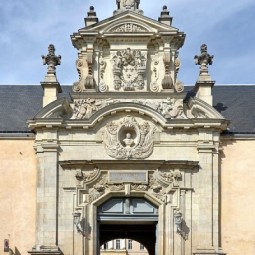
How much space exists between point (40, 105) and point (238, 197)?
22.3ft

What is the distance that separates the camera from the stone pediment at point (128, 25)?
2345 centimetres

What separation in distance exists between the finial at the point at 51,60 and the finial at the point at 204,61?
3.98m

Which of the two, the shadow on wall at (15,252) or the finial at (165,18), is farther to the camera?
the finial at (165,18)

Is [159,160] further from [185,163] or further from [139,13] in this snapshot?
[139,13]

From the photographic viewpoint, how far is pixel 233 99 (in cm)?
2583

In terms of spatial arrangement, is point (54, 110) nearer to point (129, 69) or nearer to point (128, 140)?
point (128, 140)

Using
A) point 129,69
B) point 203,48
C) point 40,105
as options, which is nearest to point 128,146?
point 129,69

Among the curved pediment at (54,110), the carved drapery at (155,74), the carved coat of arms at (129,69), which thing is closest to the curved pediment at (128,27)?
the carved coat of arms at (129,69)

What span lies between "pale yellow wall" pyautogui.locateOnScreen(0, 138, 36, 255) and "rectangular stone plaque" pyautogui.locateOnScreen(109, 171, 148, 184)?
90.2 inches

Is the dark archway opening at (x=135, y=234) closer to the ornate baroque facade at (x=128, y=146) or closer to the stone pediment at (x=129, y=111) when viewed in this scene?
the ornate baroque facade at (x=128, y=146)

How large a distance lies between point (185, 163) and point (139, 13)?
179 inches

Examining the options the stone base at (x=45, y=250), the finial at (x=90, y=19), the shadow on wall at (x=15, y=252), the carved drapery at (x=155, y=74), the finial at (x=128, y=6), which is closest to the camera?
the stone base at (x=45, y=250)

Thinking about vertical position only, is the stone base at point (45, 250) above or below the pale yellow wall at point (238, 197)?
below

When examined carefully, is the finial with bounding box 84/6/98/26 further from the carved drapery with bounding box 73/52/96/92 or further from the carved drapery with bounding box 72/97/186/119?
the carved drapery with bounding box 72/97/186/119
